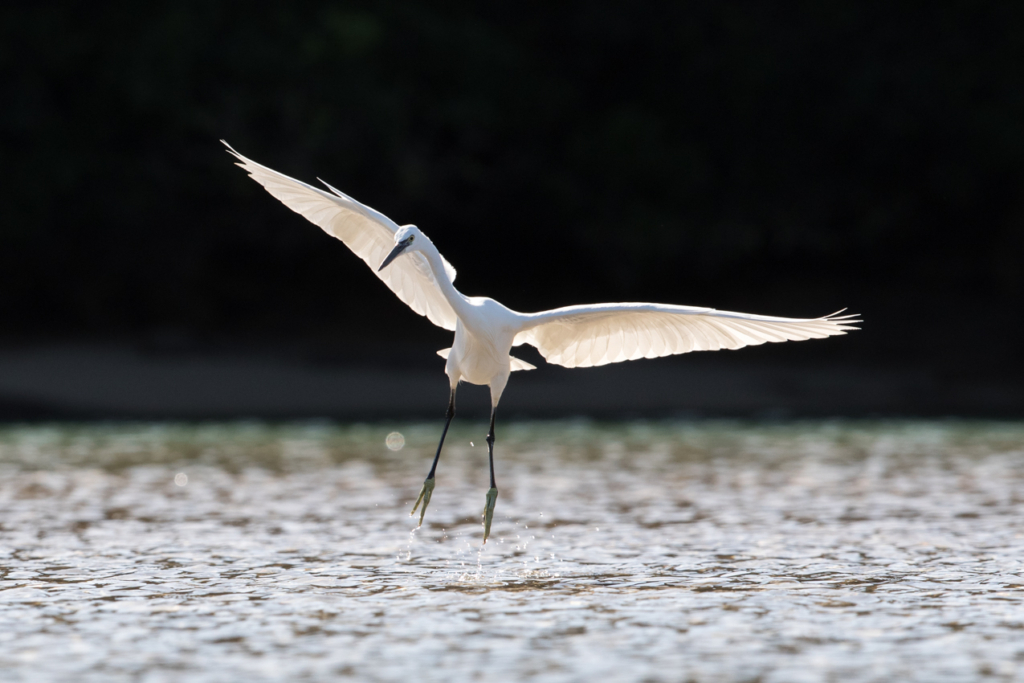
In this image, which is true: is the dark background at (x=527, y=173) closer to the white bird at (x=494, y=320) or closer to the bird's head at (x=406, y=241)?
the white bird at (x=494, y=320)

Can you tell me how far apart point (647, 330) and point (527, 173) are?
61.5ft

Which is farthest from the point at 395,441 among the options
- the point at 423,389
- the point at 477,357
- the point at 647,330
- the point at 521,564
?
the point at 647,330

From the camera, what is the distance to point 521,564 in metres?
9.40

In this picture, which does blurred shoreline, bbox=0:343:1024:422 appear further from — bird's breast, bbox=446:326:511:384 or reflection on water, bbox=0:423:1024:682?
bird's breast, bbox=446:326:511:384

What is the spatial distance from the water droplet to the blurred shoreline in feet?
7.93

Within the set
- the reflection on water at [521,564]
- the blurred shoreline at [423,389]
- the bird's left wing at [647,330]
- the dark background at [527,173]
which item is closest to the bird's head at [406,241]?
the bird's left wing at [647,330]

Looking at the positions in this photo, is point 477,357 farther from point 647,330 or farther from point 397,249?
point 647,330

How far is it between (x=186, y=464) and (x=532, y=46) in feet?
55.6

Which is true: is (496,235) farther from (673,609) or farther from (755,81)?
(673,609)

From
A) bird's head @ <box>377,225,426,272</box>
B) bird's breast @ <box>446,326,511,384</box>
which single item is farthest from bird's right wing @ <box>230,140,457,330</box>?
bird's breast @ <box>446,326,511,384</box>

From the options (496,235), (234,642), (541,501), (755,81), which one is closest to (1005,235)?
(755,81)

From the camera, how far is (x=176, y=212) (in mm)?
26797

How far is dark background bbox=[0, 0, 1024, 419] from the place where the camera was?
25.1 metres

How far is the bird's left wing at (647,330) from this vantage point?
8.70 meters
